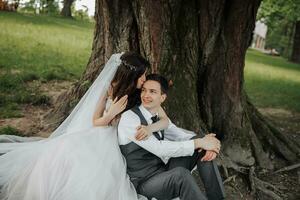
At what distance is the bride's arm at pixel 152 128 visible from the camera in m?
3.85

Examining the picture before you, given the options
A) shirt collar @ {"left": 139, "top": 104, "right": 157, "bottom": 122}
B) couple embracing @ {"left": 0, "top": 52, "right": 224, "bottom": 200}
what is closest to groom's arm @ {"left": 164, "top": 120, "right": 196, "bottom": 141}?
couple embracing @ {"left": 0, "top": 52, "right": 224, "bottom": 200}

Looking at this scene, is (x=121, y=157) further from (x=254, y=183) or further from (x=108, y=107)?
(x=254, y=183)

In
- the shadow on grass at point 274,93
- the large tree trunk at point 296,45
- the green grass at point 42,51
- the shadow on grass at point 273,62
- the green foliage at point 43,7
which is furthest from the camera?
the green foliage at point 43,7

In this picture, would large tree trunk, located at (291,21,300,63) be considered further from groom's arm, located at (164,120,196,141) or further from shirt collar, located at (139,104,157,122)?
shirt collar, located at (139,104,157,122)

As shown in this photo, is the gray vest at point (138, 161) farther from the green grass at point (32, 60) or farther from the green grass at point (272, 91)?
the green grass at point (272, 91)

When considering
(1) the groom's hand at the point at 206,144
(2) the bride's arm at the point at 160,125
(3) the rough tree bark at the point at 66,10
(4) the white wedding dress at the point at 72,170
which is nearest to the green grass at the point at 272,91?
(2) the bride's arm at the point at 160,125

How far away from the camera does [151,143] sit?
154 inches

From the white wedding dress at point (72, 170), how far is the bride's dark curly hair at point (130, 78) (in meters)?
0.32

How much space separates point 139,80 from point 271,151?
3139mm

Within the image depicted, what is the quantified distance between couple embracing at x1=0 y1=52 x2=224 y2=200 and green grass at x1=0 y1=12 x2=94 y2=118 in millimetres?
3040

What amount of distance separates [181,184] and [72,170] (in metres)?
0.91

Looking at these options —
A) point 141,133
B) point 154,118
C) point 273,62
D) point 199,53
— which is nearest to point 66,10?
point 273,62

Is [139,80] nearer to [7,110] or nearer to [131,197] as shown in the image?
[131,197]

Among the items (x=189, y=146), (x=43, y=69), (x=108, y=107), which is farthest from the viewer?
(x=43, y=69)
